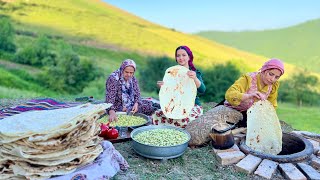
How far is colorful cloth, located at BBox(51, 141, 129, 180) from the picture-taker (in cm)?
316

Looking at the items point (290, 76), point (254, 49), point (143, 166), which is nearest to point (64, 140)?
point (143, 166)

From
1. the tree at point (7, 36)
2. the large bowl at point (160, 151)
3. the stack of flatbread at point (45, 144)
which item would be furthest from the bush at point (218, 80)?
the stack of flatbread at point (45, 144)

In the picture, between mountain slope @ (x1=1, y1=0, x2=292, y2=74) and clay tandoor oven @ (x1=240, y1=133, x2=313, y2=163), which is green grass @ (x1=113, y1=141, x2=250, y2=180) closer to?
clay tandoor oven @ (x1=240, y1=133, x2=313, y2=163)

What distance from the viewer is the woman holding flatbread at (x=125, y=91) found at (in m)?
5.24

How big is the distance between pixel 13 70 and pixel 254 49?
33696 mm

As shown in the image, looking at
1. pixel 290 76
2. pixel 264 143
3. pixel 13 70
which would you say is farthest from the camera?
pixel 290 76

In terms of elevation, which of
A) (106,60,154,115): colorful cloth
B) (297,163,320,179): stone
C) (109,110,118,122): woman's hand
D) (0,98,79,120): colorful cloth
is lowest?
(0,98,79,120): colorful cloth

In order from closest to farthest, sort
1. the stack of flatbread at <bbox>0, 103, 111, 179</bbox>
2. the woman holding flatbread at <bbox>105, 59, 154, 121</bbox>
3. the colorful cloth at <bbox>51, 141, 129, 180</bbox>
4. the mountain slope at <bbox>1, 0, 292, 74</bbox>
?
the stack of flatbread at <bbox>0, 103, 111, 179</bbox>, the colorful cloth at <bbox>51, 141, 129, 180</bbox>, the woman holding flatbread at <bbox>105, 59, 154, 121</bbox>, the mountain slope at <bbox>1, 0, 292, 74</bbox>

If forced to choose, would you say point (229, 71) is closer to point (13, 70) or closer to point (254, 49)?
point (13, 70)

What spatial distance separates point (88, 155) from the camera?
131 inches

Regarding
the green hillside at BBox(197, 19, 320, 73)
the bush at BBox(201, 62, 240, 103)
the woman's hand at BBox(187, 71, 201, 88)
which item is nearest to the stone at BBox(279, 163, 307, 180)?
the woman's hand at BBox(187, 71, 201, 88)

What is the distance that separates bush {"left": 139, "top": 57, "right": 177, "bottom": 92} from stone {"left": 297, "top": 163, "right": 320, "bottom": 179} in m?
14.0

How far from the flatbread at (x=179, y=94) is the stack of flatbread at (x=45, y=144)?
1.67 metres

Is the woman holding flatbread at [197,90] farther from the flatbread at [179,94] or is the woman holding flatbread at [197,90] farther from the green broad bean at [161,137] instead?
the green broad bean at [161,137]
